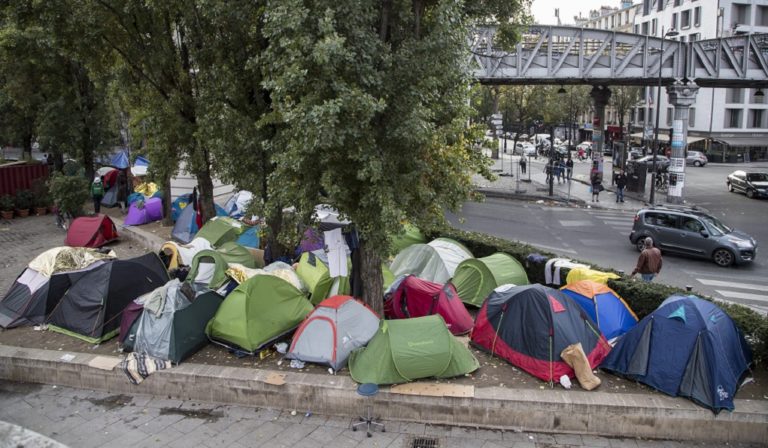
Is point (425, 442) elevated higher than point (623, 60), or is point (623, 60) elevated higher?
point (623, 60)

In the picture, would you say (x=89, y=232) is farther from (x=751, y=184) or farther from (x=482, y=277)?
(x=751, y=184)

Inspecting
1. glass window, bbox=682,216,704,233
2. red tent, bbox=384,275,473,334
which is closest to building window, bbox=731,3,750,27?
glass window, bbox=682,216,704,233

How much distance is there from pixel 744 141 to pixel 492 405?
50.9 metres

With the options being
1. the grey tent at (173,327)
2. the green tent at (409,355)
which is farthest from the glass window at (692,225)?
the grey tent at (173,327)

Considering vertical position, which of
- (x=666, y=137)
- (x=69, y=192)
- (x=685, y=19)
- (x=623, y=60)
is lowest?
(x=69, y=192)

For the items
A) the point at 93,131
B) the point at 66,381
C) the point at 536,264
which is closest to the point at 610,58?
the point at 536,264

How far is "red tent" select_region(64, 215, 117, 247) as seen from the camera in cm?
1864

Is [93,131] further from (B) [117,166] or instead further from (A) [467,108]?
(A) [467,108]

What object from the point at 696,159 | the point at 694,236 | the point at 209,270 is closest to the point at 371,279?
the point at 209,270

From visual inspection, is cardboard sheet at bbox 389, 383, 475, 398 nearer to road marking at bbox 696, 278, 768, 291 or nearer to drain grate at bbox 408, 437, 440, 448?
drain grate at bbox 408, 437, 440, 448

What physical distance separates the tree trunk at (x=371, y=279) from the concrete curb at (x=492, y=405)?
2.01m

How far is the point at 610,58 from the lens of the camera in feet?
97.0

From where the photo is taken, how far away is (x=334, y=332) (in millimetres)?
9680

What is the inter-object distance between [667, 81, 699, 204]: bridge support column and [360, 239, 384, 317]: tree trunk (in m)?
22.7
